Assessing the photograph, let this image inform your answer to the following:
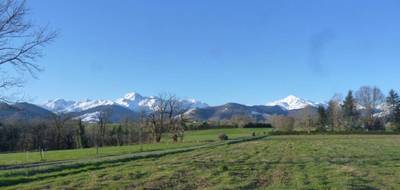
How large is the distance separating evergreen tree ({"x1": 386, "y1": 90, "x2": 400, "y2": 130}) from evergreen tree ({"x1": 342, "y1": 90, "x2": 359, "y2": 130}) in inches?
410

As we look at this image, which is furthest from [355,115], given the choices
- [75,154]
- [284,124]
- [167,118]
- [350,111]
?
[75,154]

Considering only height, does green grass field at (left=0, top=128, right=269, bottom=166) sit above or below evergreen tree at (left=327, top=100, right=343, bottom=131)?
below

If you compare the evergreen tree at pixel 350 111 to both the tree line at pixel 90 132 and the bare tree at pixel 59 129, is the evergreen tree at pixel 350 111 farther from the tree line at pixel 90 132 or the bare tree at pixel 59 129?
the bare tree at pixel 59 129

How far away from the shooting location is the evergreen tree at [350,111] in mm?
162613

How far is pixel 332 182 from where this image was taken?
20.3 m

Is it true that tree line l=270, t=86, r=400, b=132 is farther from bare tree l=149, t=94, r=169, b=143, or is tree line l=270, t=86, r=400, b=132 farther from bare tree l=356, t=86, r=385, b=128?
bare tree l=149, t=94, r=169, b=143

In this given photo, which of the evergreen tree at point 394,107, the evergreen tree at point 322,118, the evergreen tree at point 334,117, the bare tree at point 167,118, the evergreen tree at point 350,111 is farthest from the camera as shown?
the evergreen tree at point 334,117

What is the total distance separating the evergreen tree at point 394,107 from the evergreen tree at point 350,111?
10410 millimetres

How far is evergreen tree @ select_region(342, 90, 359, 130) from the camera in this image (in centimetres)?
16261

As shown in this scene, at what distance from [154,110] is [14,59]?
10296 centimetres

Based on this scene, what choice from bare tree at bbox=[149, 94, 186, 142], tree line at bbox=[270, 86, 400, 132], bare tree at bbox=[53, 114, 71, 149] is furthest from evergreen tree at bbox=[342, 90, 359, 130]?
bare tree at bbox=[53, 114, 71, 149]

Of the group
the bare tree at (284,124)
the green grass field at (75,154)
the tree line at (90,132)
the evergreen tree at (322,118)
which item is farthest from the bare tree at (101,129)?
the evergreen tree at (322,118)

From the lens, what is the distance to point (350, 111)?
167m

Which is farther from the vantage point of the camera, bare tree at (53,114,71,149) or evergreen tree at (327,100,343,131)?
evergreen tree at (327,100,343,131)
